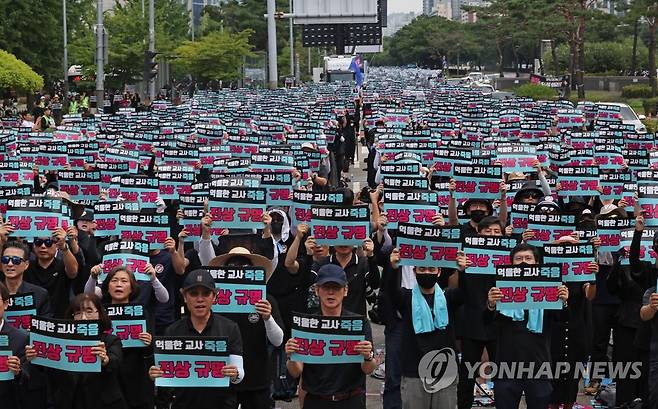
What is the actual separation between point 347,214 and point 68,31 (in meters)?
53.2

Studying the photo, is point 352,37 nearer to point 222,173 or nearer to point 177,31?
point 177,31

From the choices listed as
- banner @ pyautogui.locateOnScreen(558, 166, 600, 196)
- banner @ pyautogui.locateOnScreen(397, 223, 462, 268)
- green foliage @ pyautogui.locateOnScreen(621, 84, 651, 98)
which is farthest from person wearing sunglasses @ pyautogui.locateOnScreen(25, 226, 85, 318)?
green foliage @ pyautogui.locateOnScreen(621, 84, 651, 98)

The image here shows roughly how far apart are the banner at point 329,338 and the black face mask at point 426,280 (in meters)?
1.29

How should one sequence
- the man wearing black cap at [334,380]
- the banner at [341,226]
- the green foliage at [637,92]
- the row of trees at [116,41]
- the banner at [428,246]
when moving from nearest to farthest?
the man wearing black cap at [334,380] → the banner at [428,246] → the banner at [341,226] → the row of trees at [116,41] → the green foliage at [637,92]

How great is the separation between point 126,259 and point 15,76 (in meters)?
28.6

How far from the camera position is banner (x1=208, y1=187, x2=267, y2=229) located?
11539mm

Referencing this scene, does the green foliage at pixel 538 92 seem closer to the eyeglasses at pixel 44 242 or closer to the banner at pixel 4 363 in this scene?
the eyeglasses at pixel 44 242

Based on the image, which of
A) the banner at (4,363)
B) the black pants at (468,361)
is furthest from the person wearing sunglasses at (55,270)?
the black pants at (468,361)

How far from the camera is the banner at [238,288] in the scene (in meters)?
8.55

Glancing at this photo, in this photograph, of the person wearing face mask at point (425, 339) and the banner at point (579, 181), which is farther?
the banner at point (579, 181)

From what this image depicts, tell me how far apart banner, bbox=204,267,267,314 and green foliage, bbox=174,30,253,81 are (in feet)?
176

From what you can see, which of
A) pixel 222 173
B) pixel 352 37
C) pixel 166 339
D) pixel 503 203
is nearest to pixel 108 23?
pixel 352 37

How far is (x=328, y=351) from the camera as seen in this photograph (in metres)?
7.75

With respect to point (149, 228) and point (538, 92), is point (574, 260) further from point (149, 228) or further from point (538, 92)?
point (538, 92)
